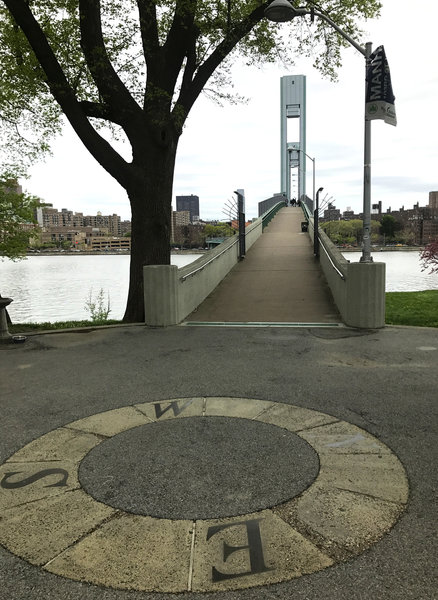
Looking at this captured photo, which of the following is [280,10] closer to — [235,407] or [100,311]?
[235,407]

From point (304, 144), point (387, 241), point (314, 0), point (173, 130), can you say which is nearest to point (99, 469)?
point (173, 130)

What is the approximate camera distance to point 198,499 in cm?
311

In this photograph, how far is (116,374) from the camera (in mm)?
6227

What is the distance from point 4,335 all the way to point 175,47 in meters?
8.07

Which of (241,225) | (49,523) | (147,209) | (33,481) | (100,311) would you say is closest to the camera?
(49,523)

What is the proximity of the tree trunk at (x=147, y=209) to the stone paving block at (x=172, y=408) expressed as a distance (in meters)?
6.21

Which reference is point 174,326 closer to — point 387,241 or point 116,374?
point 116,374

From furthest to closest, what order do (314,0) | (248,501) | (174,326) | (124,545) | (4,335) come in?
(314,0), (174,326), (4,335), (248,501), (124,545)

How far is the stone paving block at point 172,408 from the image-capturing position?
4672mm

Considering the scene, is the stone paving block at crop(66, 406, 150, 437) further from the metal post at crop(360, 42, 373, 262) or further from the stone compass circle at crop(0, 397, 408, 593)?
the metal post at crop(360, 42, 373, 262)

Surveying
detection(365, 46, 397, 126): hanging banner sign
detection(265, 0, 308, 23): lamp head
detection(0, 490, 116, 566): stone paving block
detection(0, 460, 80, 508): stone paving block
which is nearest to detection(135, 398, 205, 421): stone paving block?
detection(0, 460, 80, 508): stone paving block

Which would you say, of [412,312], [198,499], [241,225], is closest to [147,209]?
[412,312]

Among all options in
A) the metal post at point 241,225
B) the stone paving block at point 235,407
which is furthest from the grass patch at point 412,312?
the stone paving block at point 235,407

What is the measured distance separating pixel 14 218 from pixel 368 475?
17686 millimetres
